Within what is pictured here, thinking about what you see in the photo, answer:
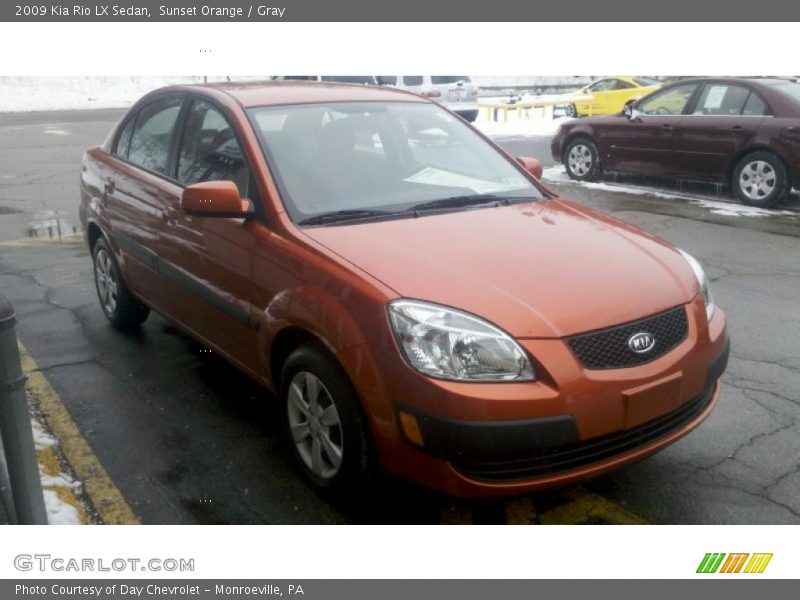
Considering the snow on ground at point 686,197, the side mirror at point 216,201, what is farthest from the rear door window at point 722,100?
the side mirror at point 216,201

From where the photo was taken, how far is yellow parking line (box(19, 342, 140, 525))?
3145mm

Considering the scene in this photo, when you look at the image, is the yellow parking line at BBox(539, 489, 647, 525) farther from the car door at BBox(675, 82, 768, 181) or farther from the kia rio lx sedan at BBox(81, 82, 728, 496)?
the car door at BBox(675, 82, 768, 181)

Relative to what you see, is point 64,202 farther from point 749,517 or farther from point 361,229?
point 749,517

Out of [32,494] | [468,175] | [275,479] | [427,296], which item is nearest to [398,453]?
[427,296]

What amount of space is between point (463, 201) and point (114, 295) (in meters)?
2.60

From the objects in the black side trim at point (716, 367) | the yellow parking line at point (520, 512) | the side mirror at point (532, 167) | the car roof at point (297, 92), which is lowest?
the yellow parking line at point (520, 512)

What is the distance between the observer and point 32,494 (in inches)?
107

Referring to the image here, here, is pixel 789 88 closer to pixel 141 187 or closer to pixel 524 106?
pixel 141 187

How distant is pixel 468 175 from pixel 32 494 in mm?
2482

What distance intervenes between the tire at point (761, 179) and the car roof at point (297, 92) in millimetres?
5995

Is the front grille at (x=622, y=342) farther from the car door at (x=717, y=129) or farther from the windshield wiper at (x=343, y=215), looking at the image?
the car door at (x=717, y=129)

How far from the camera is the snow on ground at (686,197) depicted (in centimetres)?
884

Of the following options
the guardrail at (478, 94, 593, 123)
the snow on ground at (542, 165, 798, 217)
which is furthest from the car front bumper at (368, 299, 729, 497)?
the guardrail at (478, 94, 593, 123)

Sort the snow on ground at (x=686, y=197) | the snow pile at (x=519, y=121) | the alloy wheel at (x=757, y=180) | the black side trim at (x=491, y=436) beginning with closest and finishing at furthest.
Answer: the black side trim at (x=491, y=436)
the snow on ground at (x=686, y=197)
the alloy wheel at (x=757, y=180)
the snow pile at (x=519, y=121)
